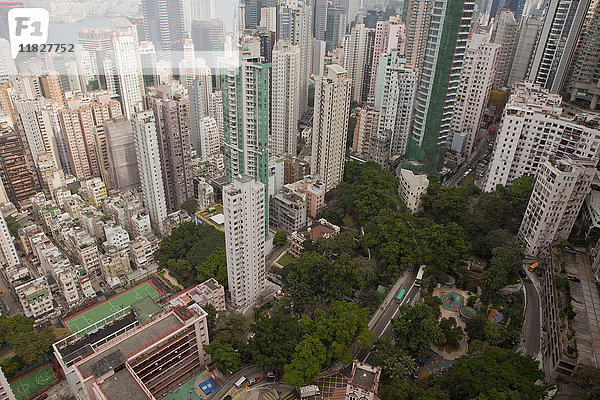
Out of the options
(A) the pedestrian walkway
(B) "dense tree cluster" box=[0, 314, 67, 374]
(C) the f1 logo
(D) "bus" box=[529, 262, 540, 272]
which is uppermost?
(C) the f1 logo

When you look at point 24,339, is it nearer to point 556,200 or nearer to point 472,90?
point 556,200

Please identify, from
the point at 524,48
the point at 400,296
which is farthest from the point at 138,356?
the point at 524,48

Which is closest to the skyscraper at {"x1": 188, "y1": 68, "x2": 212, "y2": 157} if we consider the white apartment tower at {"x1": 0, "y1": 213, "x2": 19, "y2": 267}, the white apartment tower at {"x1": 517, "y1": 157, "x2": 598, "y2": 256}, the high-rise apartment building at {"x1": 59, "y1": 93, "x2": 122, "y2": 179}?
the high-rise apartment building at {"x1": 59, "y1": 93, "x2": 122, "y2": 179}

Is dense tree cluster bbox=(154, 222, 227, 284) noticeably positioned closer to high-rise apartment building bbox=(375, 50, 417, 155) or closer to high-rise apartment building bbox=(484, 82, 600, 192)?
high-rise apartment building bbox=(375, 50, 417, 155)

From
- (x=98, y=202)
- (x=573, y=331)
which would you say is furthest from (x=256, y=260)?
(x=98, y=202)

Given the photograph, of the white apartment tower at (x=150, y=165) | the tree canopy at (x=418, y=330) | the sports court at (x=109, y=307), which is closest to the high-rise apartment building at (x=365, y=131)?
the white apartment tower at (x=150, y=165)
